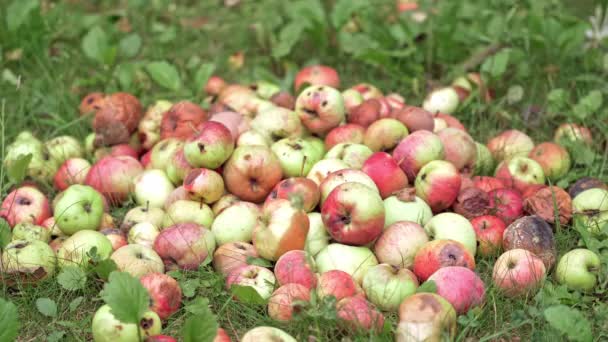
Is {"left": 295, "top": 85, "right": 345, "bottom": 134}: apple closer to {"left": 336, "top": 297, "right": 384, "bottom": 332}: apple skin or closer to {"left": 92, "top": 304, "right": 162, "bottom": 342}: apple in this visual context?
{"left": 336, "top": 297, "right": 384, "bottom": 332}: apple skin

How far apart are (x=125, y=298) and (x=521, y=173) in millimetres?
2405

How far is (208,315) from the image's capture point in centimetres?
287

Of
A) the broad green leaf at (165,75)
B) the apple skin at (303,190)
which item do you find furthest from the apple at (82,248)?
the broad green leaf at (165,75)

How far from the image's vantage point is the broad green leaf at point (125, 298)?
9.20 ft

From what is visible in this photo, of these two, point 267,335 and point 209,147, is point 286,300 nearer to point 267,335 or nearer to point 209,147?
point 267,335

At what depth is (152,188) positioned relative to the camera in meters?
4.21

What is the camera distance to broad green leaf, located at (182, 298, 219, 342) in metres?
2.86

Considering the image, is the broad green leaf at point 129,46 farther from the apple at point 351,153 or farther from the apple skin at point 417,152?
the apple skin at point 417,152

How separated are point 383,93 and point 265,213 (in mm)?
2172

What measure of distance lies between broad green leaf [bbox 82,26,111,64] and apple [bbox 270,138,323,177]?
194 cm

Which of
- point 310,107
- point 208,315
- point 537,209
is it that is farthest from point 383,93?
point 208,315

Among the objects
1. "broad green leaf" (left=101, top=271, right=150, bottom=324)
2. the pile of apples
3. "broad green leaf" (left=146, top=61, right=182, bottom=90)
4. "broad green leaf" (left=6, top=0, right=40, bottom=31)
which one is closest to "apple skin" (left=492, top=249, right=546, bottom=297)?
the pile of apples

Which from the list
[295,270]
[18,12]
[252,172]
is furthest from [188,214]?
[18,12]

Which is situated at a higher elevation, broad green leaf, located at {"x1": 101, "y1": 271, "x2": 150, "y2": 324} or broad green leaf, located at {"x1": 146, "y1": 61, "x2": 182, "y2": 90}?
broad green leaf, located at {"x1": 101, "y1": 271, "x2": 150, "y2": 324}
